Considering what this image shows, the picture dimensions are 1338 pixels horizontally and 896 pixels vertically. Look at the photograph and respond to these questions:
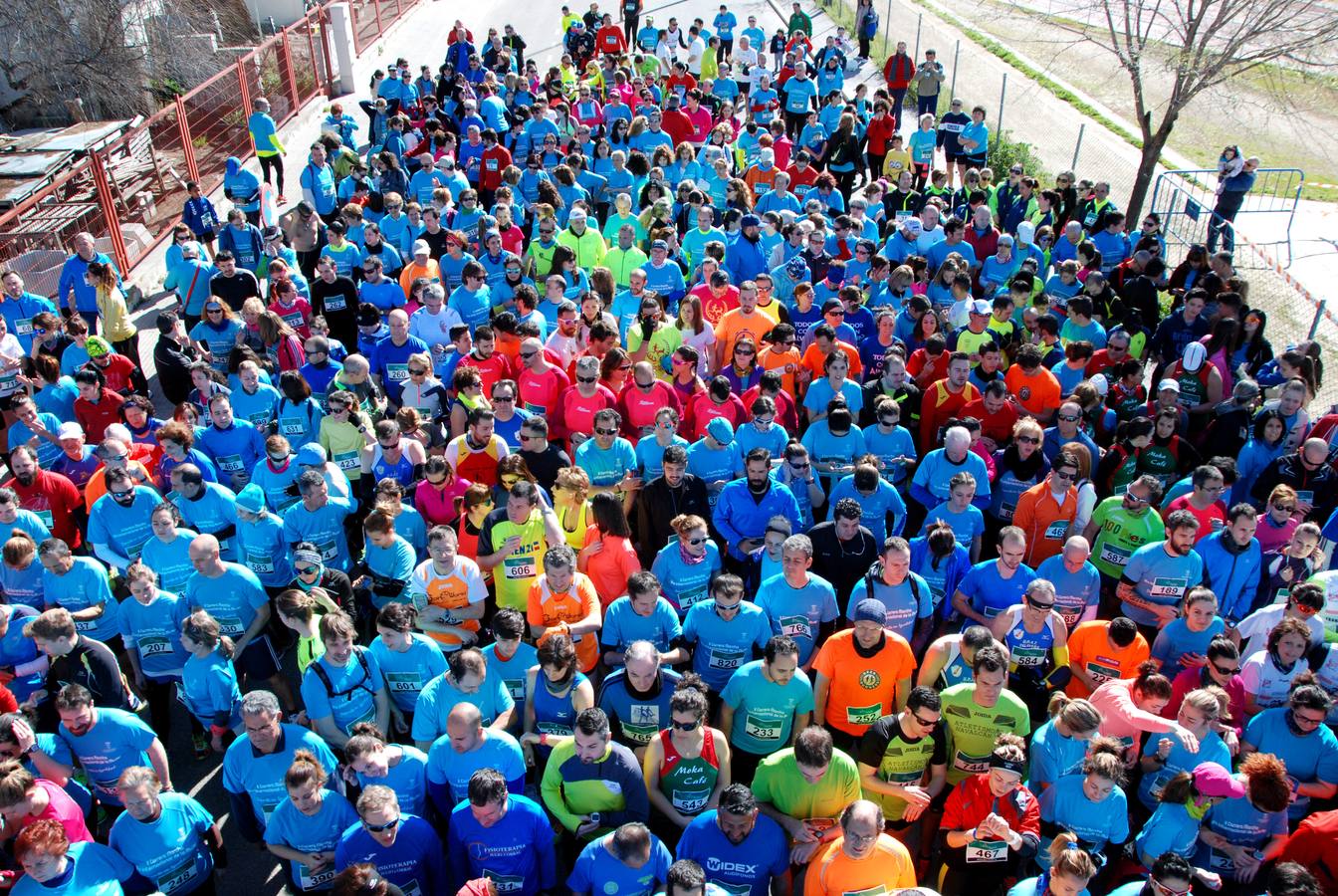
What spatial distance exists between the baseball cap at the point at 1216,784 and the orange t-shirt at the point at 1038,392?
442cm

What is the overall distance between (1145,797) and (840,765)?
6.33ft

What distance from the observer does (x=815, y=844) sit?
5.08 meters

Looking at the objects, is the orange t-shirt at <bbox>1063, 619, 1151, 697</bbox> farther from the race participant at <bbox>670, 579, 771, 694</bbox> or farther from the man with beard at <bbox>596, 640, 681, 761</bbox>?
the man with beard at <bbox>596, 640, 681, 761</bbox>

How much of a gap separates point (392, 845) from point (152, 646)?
8.68 feet

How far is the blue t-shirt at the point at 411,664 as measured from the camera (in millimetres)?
5953

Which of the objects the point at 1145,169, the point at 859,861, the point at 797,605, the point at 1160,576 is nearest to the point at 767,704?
the point at 797,605

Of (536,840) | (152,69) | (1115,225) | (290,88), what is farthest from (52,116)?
(536,840)

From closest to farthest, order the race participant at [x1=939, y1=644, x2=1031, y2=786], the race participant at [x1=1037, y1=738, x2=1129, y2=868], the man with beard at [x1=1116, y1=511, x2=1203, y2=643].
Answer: the race participant at [x1=1037, y1=738, x2=1129, y2=868] < the race participant at [x1=939, y1=644, x2=1031, y2=786] < the man with beard at [x1=1116, y1=511, x2=1203, y2=643]

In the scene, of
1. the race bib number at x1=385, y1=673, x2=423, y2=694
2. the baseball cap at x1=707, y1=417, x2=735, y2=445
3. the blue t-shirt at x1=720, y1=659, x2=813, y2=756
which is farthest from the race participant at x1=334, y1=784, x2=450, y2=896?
the baseball cap at x1=707, y1=417, x2=735, y2=445

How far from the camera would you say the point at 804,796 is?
5.13 meters

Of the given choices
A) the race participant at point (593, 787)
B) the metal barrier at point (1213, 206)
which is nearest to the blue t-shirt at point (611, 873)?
the race participant at point (593, 787)

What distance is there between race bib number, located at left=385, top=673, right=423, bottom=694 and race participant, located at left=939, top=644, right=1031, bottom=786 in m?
2.98

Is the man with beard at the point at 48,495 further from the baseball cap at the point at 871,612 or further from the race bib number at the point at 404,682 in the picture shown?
the baseball cap at the point at 871,612

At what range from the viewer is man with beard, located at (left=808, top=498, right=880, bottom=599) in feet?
22.4
